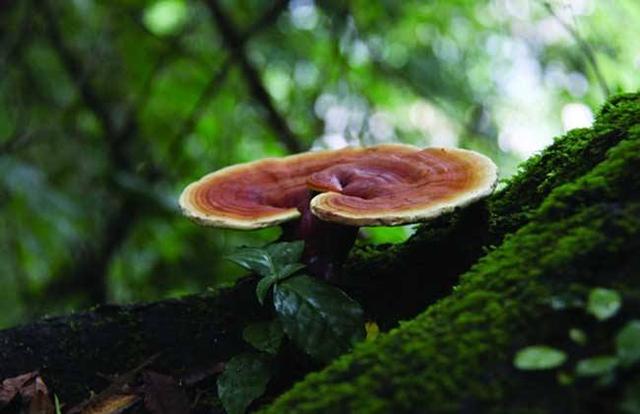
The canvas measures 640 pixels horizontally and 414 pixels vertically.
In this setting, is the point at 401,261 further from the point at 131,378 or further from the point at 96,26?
the point at 96,26

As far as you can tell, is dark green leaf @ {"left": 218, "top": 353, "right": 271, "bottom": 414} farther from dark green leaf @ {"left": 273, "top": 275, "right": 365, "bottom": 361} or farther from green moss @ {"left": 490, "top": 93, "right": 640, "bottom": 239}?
green moss @ {"left": 490, "top": 93, "right": 640, "bottom": 239}

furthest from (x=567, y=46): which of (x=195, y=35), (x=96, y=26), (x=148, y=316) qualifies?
(x=148, y=316)

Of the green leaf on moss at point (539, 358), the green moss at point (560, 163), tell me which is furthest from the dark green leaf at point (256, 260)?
the green leaf on moss at point (539, 358)

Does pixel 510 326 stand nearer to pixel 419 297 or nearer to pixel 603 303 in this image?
pixel 603 303

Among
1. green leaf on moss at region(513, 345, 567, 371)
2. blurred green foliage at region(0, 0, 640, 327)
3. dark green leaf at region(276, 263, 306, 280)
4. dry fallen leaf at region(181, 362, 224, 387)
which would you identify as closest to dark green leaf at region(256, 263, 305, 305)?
dark green leaf at region(276, 263, 306, 280)

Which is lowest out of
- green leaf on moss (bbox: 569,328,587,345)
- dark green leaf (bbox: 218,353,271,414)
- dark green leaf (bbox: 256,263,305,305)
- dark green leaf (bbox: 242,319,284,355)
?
dark green leaf (bbox: 218,353,271,414)

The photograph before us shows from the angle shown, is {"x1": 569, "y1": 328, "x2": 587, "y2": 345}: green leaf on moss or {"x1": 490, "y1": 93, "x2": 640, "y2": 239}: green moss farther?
{"x1": 490, "y1": 93, "x2": 640, "y2": 239}: green moss
